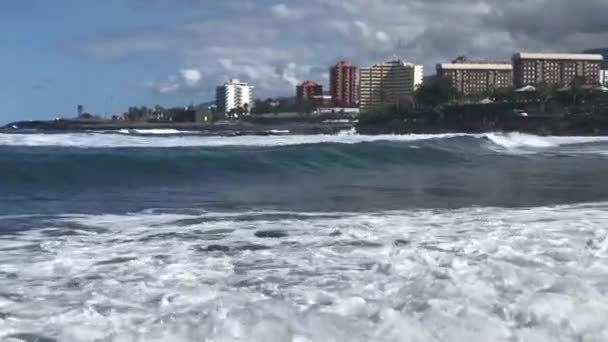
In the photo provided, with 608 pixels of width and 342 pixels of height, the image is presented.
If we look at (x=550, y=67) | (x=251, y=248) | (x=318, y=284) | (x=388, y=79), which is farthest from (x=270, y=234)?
(x=388, y=79)

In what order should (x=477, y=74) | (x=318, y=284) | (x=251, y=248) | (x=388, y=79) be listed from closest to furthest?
(x=318, y=284), (x=251, y=248), (x=477, y=74), (x=388, y=79)

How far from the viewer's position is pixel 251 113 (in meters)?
147

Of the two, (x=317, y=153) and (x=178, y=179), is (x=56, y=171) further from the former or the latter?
(x=317, y=153)

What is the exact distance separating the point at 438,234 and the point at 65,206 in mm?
6653

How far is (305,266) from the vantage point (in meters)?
6.63

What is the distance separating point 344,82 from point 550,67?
55894 mm

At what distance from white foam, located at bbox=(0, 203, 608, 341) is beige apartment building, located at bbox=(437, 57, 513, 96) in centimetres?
14371

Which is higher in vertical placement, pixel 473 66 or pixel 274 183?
pixel 473 66

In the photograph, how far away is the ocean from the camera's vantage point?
4.80 m

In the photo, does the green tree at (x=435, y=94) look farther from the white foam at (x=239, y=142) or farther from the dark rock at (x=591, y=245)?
the dark rock at (x=591, y=245)

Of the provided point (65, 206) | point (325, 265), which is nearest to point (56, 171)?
point (65, 206)

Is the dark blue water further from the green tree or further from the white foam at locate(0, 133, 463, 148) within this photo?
the green tree

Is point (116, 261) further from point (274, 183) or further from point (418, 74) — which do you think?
point (418, 74)

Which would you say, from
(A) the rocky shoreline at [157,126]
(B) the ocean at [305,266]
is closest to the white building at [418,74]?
(A) the rocky shoreline at [157,126]
